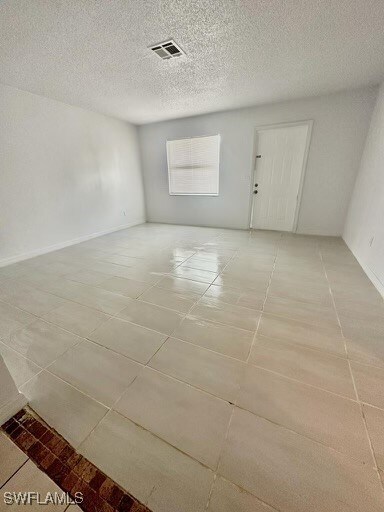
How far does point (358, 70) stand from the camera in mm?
2840

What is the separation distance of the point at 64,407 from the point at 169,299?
1241 millimetres

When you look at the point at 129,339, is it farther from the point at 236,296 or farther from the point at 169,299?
the point at 236,296

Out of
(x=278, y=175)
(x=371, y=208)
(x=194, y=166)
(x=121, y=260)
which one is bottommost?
(x=121, y=260)

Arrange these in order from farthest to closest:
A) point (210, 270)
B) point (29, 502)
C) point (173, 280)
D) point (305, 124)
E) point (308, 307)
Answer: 1. point (305, 124)
2. point (210, 270)
3. point (173, 280)
4. point (308, 307)
5. point (29, 502)

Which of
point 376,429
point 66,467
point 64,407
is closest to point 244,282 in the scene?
point 376,429

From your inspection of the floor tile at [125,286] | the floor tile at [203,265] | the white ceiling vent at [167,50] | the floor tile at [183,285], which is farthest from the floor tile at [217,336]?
the white ceiling vent at [167,50]

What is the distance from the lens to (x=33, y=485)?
0.89m

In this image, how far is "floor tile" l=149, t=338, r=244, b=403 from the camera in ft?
4.30

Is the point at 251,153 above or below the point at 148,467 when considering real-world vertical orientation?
above

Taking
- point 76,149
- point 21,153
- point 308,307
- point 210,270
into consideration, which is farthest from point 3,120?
point 308,307

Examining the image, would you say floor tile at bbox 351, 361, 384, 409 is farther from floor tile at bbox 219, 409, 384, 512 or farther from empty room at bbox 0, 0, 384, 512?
floor tile at bbox 219, 409, 384, 512

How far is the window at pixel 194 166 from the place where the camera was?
491cm

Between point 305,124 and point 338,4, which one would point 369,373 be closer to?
point 338,4

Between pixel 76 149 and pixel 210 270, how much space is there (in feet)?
12.0
